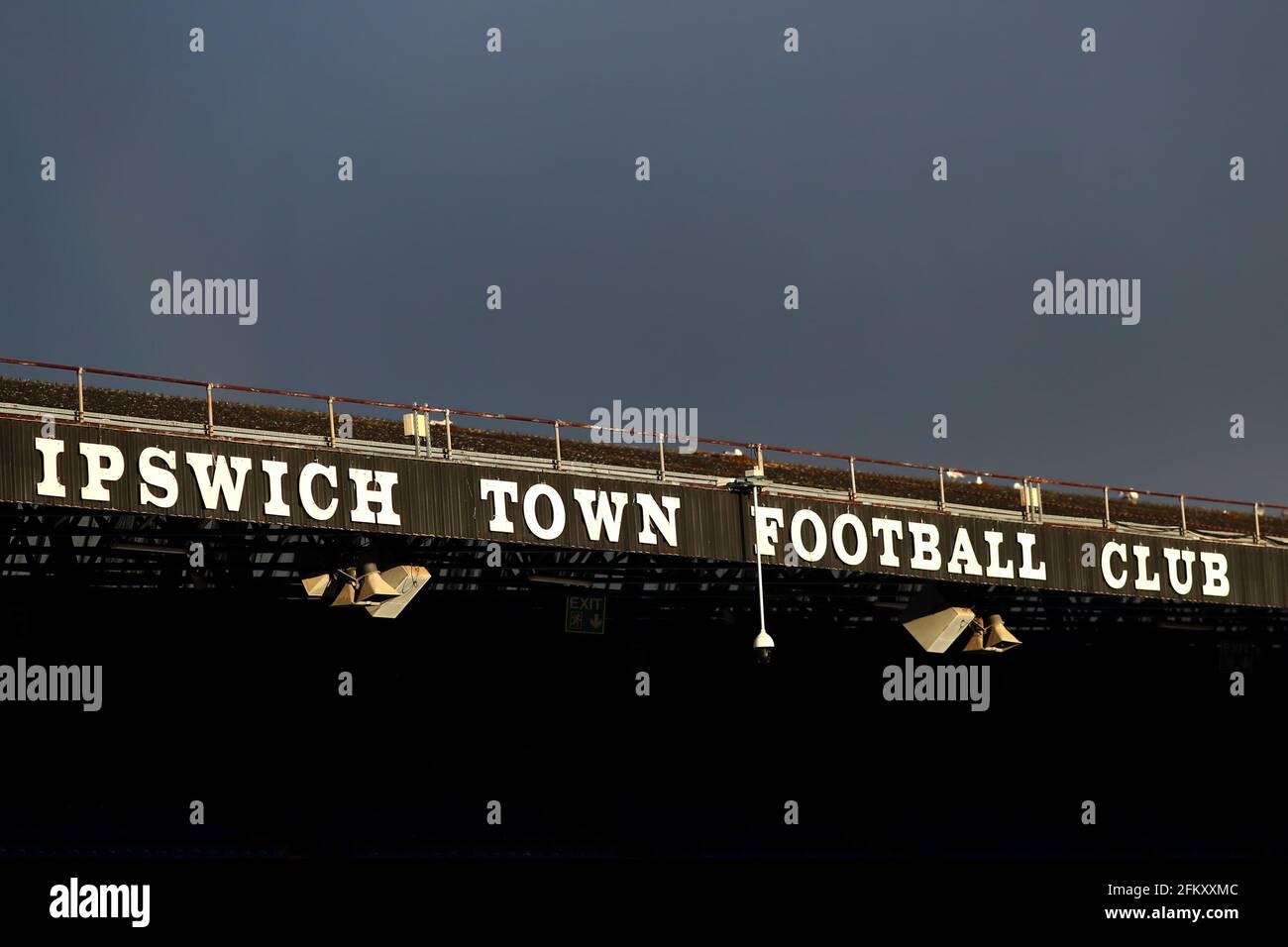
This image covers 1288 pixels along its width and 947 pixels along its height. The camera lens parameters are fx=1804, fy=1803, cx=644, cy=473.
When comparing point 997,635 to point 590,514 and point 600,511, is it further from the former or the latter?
point 590,514

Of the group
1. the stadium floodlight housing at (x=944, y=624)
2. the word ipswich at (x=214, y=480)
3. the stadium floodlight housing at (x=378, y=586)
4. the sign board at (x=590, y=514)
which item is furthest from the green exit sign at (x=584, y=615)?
the word ipswich at (x=214, y=480)

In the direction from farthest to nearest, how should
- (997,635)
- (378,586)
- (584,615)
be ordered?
(584,615), (997,635), (378,586)

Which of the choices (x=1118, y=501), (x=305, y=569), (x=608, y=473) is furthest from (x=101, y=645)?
(x=1118, y=501)

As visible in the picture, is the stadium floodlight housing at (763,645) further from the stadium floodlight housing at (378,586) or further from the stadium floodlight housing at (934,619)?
the stadium floodlight housing at (934,619)

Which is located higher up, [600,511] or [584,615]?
[600,511]

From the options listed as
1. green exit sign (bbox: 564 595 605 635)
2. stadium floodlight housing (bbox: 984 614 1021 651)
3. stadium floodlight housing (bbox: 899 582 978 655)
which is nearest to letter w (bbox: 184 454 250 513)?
green exit sign (bbox: 564 595 605 635)

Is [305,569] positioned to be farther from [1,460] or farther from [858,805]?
[858,805]

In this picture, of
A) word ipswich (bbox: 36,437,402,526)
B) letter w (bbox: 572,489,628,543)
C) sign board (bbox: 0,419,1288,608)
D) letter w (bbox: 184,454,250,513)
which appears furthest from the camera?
letter w (bbox: 572,489,628,543)

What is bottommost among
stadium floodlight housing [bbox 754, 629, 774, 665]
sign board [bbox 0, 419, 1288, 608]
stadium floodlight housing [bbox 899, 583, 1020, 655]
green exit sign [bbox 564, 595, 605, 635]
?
stadium floodlight housing [bbox 754, 629, 774, 665]

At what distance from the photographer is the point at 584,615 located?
1303 inches

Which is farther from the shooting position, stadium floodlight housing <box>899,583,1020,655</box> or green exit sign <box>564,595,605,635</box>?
green exit sign <box>564,595,605,635</box>

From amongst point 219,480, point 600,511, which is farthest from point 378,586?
point 600,511

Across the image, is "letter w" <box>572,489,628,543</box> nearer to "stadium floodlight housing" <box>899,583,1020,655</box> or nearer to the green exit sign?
the green exit sign

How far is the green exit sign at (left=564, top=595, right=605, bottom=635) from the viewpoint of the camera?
108 ft
